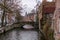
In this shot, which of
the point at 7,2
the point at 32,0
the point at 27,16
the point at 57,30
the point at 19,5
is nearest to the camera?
the point at 57,30

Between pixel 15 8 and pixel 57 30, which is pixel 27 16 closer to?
pixel 15 8

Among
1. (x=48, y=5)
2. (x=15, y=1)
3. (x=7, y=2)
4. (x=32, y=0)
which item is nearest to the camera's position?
(x=48, y=5)

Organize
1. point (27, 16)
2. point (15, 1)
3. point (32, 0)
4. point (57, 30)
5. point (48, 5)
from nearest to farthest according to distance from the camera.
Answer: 1. point (57, 30)
2. point (48, 5)
3. point (15, 1)
4. point (32, 0)
5. point (27, 16)

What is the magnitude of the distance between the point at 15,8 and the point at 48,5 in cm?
786

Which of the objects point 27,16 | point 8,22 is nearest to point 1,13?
point 8,22

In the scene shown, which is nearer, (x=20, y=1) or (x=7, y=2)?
(x=7, y=2)

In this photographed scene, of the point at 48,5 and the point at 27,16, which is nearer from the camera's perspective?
the point at 48,5

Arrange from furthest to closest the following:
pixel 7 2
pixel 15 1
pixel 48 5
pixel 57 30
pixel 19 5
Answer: pixel 19 5 < pixel 15 1 < pixel 7 2 < pixel 48 5 < pixel 57 30

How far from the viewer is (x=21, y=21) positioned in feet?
162

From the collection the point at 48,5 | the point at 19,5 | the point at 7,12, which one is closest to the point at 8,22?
the point at 19,5

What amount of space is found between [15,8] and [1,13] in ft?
13.0

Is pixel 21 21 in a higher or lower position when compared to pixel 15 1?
lower

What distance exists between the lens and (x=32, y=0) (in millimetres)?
39250

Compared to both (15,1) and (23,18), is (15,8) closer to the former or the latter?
(15,1)
